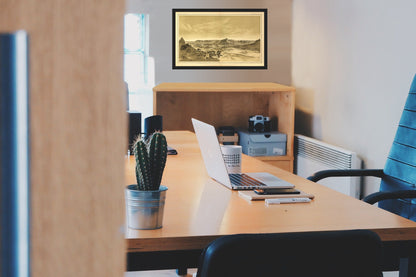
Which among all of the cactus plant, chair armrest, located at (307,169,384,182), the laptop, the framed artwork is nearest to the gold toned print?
the framed artwork

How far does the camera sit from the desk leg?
4.47 feet

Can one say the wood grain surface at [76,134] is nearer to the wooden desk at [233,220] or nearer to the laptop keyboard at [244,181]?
the wooden desk at [233,220]

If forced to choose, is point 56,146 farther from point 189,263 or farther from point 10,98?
point 189,263

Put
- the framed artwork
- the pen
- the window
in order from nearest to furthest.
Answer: the pen < the framed artwork < the window

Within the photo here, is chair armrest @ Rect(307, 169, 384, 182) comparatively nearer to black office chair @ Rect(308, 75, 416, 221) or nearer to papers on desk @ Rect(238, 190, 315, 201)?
black office chair @ Rect(308, 75, 416, 221)

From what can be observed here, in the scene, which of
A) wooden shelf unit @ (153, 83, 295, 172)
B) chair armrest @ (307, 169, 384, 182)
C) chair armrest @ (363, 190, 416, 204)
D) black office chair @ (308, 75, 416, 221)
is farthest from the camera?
wooden shelf unit @ (153, 83, 295, 172)

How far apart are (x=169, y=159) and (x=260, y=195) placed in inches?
33.5

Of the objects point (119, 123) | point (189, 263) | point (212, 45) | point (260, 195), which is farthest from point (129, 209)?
point (212, 45)

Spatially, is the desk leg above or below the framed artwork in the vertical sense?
below

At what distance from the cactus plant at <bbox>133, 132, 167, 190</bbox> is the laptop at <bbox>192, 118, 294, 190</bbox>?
1.41ft

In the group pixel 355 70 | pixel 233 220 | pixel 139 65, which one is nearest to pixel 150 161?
pixel 233 220

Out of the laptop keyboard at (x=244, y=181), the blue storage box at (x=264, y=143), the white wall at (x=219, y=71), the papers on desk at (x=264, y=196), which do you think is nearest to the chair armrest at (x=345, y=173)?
the laptop keyboard at (x=244, y=181)

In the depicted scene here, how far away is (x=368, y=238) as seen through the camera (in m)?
1.12

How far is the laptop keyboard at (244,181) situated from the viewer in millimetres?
1779
